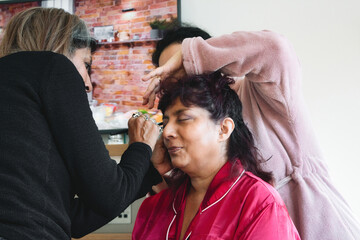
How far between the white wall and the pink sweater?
0.83m

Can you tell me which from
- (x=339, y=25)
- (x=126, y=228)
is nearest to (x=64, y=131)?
(x=126, y=228)

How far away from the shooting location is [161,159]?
55.3 inches

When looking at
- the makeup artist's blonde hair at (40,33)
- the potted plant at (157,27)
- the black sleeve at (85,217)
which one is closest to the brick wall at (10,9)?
the potted plant at (157,27)

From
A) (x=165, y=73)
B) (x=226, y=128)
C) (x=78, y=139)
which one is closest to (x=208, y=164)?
(x=226, y=128)

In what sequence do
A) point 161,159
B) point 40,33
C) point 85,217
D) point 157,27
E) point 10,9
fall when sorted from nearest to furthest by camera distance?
point 40,33
point 85,217
point 161,159
point 157,27
point 10,9

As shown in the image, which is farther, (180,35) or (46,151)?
(180,35)

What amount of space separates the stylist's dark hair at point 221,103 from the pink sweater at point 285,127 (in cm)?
4

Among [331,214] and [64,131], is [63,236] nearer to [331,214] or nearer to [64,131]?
[64,131]

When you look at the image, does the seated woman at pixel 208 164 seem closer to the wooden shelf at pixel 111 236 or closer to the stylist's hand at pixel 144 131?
the stylist's hand at pixel 144 131

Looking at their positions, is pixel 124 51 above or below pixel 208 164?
above

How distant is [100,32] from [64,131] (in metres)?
1.66

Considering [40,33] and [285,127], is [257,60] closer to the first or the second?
[285,127]

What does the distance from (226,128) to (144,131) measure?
Result: 0.30 meters

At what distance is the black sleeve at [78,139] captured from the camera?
88 centimetres
